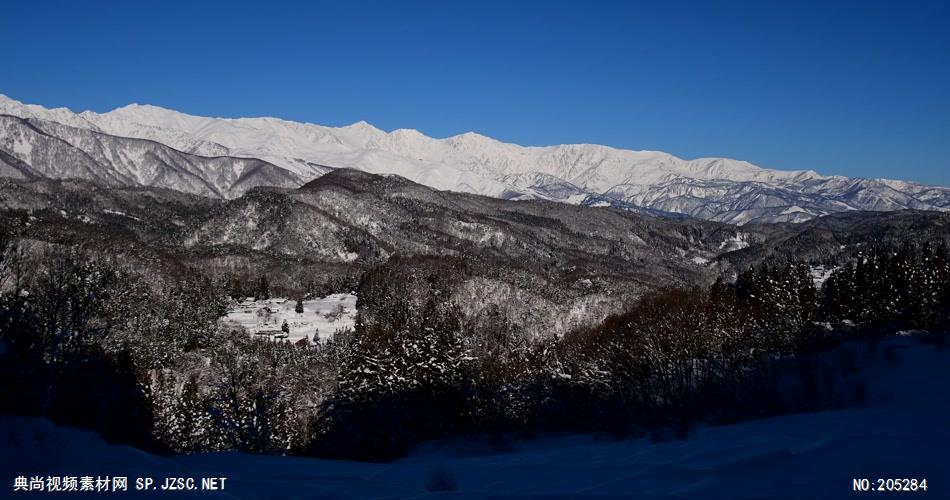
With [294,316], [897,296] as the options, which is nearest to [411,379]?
[897,296]

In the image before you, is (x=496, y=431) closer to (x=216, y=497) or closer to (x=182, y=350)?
(x=216, y=497)

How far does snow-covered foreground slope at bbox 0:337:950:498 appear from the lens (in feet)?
39.9

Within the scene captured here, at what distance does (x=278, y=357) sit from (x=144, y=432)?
2589 cm

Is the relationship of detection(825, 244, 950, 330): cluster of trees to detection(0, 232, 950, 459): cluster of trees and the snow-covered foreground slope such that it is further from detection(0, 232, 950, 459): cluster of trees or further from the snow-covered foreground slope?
the snow-covered foreground slope

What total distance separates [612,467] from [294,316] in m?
126

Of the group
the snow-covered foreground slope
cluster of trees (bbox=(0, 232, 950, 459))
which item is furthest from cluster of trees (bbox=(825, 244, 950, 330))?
the snow-covered foreground slope

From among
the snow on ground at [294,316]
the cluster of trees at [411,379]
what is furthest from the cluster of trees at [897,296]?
the snow on ground at [294,316]

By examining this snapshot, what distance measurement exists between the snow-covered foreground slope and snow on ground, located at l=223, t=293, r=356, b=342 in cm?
9606

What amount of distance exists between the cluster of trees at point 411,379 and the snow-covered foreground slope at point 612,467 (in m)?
7.79

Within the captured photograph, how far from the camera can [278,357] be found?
66.8m

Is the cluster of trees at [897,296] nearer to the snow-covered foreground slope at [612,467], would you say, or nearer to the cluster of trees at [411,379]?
the cluster of trees at [411,379]

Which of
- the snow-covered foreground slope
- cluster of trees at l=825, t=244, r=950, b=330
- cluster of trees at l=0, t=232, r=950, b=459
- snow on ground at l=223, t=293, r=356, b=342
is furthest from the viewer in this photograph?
snow on ground at l=223, t=293, r=356, b=342

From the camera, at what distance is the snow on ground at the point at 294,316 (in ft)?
389

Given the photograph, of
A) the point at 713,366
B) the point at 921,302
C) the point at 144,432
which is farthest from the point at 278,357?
the point at 921,302
